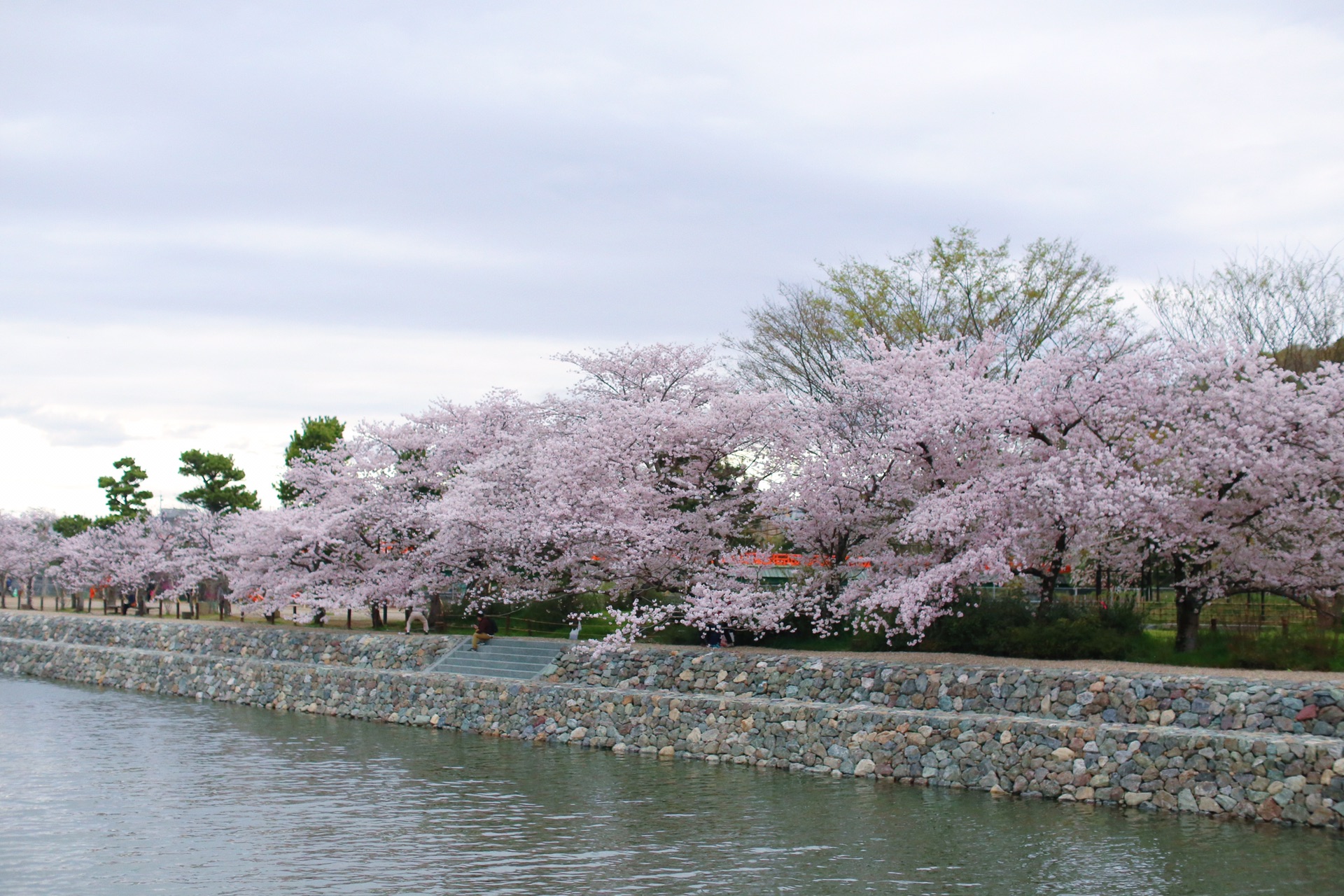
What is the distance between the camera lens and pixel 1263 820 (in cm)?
1608

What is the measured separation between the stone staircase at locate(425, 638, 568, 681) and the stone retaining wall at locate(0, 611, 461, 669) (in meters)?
0.60

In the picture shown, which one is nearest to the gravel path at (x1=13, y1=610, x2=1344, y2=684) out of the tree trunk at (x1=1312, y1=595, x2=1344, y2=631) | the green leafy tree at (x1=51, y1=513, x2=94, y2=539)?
the tree trunk at (x1=1312, y1=595, x2=1344, y2=631)

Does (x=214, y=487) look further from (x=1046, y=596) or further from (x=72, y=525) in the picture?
(x=1046, y=596)

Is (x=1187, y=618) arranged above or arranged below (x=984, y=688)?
above

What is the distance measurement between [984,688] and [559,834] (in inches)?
336

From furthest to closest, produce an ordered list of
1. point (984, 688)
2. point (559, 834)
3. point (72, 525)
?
point (72, 525)
point (984, 688)
point (559, 834)

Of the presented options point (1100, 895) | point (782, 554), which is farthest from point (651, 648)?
point (1100, 895)

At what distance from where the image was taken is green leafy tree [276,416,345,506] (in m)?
48.3

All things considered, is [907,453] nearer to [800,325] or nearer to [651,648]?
[651,648]

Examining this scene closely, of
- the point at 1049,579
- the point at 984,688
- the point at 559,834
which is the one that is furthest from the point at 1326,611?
the point at 559,834

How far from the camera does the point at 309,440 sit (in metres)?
48.8

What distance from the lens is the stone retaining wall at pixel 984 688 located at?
57.0 feet

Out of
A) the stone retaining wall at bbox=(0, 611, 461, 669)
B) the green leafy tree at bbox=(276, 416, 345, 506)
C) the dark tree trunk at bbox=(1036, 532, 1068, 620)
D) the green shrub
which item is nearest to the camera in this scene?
the green shrub

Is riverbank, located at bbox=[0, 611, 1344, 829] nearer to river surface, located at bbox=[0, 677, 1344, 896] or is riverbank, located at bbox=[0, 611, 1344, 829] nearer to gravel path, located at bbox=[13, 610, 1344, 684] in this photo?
gravel path, located at bbox=[13, 610, 1344, 684]
